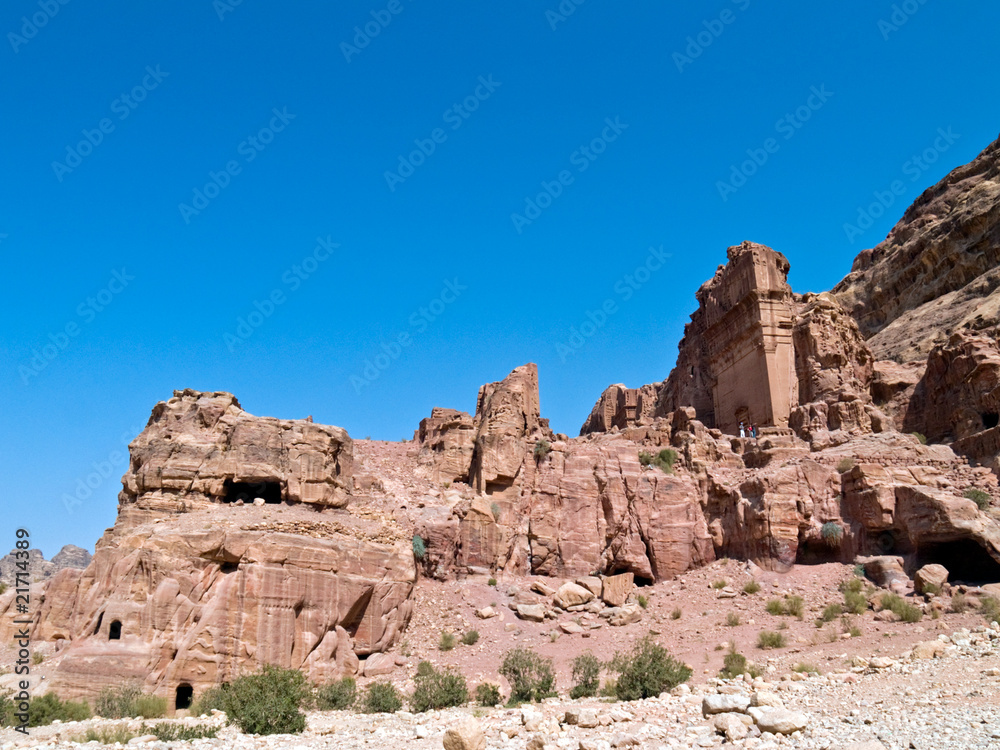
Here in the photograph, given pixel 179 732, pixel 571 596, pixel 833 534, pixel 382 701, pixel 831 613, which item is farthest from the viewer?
pixel 571 596

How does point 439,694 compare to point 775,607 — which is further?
point 775,607

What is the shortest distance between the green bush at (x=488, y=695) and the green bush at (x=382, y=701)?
2020 mm

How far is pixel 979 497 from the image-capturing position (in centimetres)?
2700

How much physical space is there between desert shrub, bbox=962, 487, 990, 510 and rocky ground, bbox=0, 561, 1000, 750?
456 centimetres

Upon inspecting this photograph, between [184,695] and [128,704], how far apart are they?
2299 mm

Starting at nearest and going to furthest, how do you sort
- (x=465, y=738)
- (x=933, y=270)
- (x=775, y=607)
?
(x=465, y=738)
(x=775, y=607)
(x=933, y=270)

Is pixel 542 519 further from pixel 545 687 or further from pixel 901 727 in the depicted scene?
pixel 901 727

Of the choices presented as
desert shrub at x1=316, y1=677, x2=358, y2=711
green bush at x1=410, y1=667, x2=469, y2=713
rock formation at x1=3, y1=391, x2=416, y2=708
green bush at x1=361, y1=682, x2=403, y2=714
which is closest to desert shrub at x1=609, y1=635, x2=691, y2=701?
green bush at x1=410, y1=667, x2=469, y2=713

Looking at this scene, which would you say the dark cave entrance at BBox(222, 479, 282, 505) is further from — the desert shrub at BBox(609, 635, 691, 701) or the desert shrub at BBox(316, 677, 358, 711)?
the desert shrub at BBox(609, 635, 691, 701)

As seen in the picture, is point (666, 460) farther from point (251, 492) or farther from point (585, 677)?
point (251, 492)

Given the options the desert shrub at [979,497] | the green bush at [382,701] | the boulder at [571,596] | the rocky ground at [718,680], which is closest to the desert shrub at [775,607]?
the rocky ground at [718,680]

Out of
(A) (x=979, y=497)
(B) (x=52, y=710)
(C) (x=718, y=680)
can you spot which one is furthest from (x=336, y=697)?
(A) (x=979, y=497)

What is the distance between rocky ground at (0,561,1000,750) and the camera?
13.3 m

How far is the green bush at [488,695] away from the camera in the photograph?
2056 centimetres
